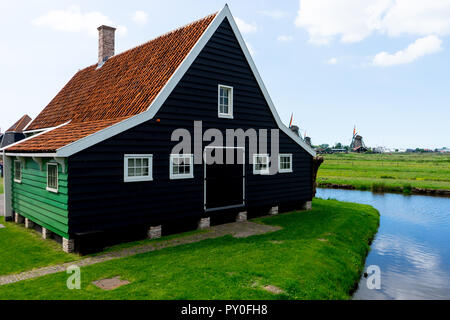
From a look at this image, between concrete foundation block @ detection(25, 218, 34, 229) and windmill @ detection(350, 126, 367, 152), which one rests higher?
windmill @ detection(350, 126, 367, 152)

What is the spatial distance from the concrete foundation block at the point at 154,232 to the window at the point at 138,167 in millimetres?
1818

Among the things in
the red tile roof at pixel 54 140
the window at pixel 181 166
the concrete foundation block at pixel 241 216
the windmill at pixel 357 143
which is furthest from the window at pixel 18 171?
the windmill at pixel 357 143

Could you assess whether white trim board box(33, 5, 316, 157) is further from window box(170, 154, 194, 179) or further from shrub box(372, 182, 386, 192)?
shrub box(372, 182, 386, 192)

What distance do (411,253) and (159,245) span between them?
10.1 metres

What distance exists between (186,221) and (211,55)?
6.87 m

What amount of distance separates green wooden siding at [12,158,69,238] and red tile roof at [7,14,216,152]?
38.9 inches

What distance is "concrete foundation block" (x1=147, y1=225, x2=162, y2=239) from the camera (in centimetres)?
1168

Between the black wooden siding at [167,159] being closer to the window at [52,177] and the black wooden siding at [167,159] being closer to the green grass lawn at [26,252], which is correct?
the green grass lawn at [26,252]

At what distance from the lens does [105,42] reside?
62.4 feet

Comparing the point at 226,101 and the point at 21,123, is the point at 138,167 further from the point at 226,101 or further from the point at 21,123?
the point at 21,123

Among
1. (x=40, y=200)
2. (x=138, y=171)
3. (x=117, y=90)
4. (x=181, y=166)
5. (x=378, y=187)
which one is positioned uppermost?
(x=117, y=90)

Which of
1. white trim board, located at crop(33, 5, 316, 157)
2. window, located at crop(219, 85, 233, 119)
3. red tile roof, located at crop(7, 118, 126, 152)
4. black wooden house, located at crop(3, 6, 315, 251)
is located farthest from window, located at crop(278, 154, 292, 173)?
red tile roof, located at crop(7, 118, 126, 152)

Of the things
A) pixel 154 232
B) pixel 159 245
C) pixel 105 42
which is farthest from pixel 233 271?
pixel 105 42
